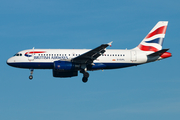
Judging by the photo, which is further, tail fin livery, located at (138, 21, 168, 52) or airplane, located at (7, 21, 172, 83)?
tail fin livery, located at (138, 21, 168, 52)

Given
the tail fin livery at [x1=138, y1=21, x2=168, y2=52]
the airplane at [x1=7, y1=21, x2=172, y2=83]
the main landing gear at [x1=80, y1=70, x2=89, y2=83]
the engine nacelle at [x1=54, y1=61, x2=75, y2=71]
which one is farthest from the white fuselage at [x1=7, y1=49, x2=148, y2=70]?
the tail fin livery at [x1=138, y1=21, x2=168, y2=52]

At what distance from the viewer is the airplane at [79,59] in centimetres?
5444

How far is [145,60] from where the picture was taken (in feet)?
190

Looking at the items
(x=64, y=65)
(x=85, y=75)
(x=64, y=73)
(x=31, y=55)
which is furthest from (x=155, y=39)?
(x=31, y=55)

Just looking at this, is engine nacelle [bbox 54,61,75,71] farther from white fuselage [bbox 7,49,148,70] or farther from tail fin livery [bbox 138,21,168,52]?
tail fin livery [bbox 138,21,168,52]

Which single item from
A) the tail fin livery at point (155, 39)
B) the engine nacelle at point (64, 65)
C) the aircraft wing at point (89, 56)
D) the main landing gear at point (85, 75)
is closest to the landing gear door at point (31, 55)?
the engine nacelle at point (64, 65)

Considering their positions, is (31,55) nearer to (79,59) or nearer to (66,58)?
(66,58)

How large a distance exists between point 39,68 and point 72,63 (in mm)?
5062

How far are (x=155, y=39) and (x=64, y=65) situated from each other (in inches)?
641

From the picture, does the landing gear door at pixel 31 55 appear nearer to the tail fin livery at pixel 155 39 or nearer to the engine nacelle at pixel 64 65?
the engine nacelle at pixel 64 65

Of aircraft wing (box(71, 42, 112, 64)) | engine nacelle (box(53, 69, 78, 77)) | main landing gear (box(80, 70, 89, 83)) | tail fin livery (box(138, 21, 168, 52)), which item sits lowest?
main landing gear (box(80, 70, 89, 83))

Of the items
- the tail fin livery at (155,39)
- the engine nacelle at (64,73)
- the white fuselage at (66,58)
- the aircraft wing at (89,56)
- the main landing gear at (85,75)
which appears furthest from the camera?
the tail fin livery at (155,39)

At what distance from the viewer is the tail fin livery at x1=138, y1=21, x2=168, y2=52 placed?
60031 mm

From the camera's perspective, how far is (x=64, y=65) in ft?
178
